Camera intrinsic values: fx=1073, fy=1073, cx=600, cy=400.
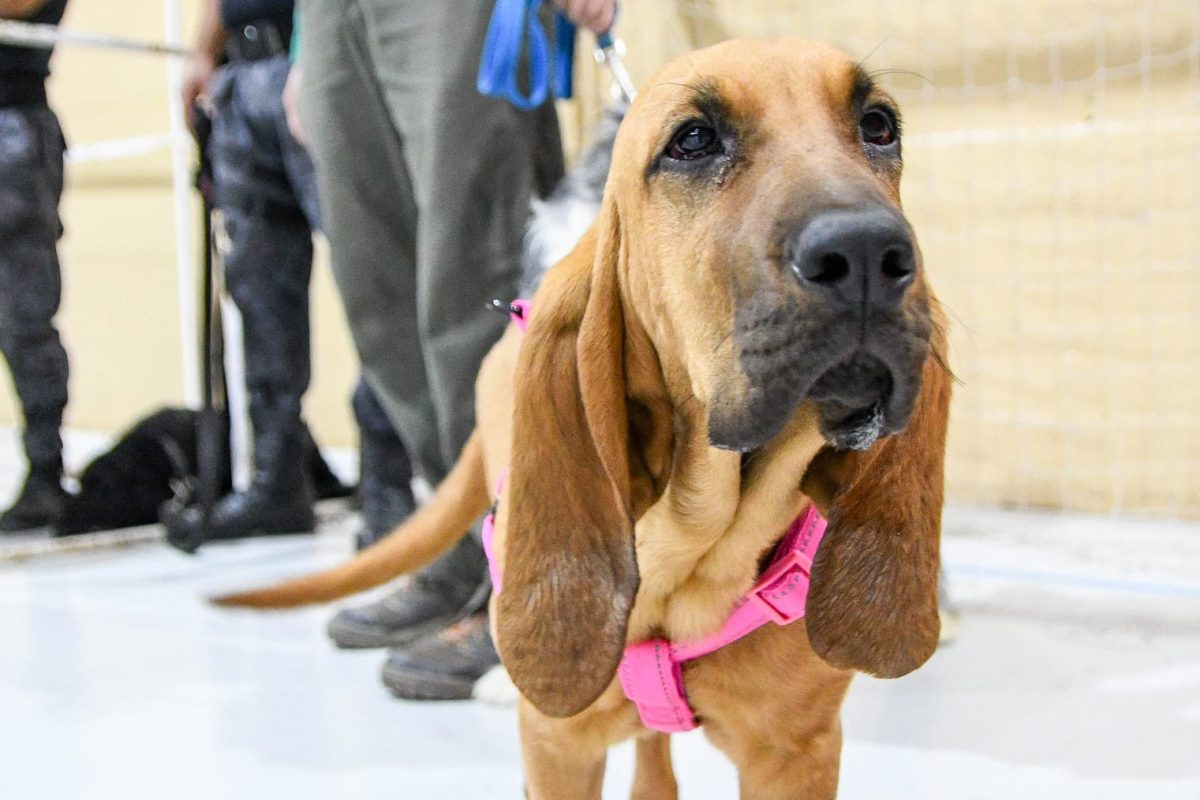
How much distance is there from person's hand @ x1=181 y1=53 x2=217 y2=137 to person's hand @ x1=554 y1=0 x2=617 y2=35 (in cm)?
208

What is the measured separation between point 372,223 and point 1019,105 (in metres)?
2.33

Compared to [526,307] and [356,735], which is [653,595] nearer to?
[526,307]

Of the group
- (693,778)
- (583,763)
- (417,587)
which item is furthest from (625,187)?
(417,587)

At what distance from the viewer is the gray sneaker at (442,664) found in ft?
6.82

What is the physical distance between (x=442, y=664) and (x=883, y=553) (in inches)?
48.8

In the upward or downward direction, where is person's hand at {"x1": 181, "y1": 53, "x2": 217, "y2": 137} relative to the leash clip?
downward

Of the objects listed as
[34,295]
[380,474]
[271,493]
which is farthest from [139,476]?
[380,474]

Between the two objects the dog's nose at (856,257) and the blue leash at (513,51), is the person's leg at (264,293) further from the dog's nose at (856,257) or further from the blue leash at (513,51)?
the dog's nose at (856,257)

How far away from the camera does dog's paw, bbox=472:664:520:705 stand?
204cm

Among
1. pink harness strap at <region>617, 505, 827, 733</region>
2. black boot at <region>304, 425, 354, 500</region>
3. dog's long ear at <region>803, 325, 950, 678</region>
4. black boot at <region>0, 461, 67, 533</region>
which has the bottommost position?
black boot at <region>304, 425, 354, 500</region>

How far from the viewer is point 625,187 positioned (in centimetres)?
114

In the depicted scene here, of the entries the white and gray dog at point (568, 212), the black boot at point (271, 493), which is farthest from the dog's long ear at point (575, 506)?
the black boot at point (271, 493)

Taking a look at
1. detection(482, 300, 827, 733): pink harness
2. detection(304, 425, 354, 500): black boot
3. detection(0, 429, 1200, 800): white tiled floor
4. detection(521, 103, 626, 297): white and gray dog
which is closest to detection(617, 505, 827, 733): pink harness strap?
detection(482, 300, 827, 733): pink harness

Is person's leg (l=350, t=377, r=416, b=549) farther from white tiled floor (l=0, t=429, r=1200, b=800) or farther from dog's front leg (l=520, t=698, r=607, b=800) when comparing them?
dog's front leg (l=520, t=698, r=607, b=800)
